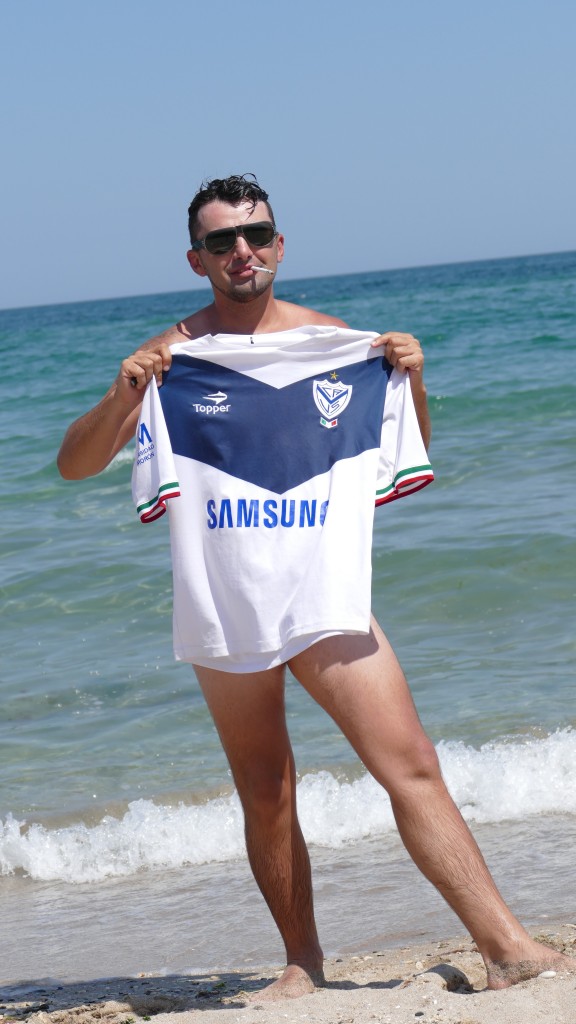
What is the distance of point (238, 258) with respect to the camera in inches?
129

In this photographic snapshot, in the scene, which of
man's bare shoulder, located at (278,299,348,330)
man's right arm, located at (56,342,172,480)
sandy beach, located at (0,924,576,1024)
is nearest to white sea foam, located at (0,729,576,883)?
sandy beach, located at (0,924,576,1024)

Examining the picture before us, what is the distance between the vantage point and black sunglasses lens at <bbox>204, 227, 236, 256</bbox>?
3.28m

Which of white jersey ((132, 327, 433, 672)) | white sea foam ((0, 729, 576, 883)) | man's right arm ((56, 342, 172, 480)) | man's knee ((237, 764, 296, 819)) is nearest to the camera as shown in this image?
white jersey ((132, 327, 433, 672))

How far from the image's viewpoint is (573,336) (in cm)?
2108

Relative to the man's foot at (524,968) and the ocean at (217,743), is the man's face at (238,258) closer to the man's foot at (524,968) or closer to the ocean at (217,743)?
the man's foot at (524,968)

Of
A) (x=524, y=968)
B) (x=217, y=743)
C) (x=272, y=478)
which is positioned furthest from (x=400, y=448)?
(x=217, y=743)

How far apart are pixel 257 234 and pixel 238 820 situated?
287cm

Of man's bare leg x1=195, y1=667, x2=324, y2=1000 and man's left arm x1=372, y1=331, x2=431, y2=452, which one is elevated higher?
man's left arm x1=372, y1=331, x2=431, y2=452

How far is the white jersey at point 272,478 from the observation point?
10.3 ft

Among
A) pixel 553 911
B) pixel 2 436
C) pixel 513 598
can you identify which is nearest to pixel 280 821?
pixel 553 911

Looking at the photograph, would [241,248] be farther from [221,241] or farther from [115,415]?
[115,415]

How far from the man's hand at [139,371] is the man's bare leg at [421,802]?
850mm

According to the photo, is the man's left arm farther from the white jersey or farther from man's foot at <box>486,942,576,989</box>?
man's foot at <box>486,942,576,989</box>

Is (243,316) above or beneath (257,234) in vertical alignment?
beneath
